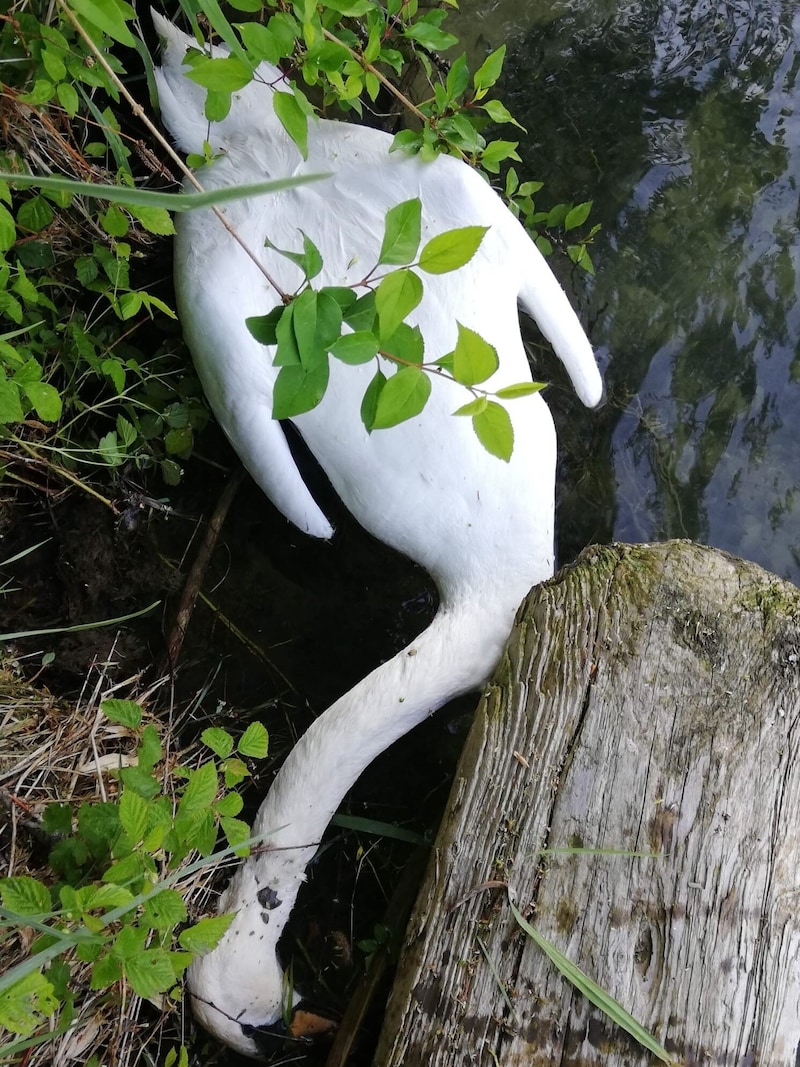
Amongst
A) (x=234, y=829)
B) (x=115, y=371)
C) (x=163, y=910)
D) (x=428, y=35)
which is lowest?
(x=234, y=829)

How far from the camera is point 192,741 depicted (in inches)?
77.5

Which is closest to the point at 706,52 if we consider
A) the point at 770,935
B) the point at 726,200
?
the point at 726,200

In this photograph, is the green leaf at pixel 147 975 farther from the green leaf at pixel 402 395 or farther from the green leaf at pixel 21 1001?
the green leaf at pixel 402 395

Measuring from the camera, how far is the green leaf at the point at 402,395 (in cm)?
87

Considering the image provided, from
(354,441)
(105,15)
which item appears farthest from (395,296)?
(354,441)

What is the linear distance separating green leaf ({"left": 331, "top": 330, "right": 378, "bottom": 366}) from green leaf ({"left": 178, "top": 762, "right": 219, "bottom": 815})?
710mm

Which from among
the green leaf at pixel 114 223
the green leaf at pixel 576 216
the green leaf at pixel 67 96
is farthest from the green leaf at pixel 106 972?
the green leaf at pixel 576 216

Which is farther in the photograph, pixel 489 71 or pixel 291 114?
pixel 489 71

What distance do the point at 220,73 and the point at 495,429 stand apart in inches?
26.0

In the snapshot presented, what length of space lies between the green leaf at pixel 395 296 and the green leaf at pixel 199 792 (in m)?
0.78

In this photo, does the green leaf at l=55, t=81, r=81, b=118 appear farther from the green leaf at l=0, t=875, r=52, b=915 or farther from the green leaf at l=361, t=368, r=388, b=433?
the green leaf at l=0, t=875, r=52, b=915

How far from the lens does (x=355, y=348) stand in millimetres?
909

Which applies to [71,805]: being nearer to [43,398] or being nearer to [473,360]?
[43,398]

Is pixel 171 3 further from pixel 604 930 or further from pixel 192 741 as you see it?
pixel 604 930
